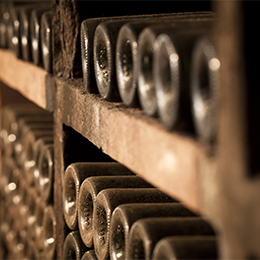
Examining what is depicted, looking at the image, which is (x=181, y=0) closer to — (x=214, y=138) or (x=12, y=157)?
(x=214, y=138)

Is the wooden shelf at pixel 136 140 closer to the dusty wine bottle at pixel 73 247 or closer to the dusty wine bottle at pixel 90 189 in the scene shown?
the dusty wine bottle at pixel 90 189

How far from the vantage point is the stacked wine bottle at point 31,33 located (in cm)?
178

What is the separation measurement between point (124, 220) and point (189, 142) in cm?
43

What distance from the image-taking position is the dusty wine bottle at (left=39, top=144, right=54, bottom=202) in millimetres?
1928

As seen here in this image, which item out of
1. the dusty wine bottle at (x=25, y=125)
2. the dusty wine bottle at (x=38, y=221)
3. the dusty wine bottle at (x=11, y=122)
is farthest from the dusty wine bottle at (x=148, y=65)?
the dusty wine bottle at (x=11, y=122)

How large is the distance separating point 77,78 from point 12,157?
1513 millimetres

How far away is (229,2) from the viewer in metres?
0.63

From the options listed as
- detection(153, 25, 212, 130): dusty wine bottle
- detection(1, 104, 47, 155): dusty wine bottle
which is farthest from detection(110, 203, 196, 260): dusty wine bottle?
detection(1, 104, 47, 155): dusty wine bottle

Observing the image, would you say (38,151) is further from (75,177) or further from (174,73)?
(174,73)

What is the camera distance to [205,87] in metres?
0.72

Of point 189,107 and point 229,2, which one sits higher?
point 229,2

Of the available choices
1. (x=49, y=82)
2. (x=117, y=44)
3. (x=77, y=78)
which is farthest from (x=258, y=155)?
(x=49, y=82)

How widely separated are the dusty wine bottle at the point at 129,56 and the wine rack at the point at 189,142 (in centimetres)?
4

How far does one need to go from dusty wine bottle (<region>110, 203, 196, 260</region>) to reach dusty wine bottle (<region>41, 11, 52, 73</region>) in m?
0.80
